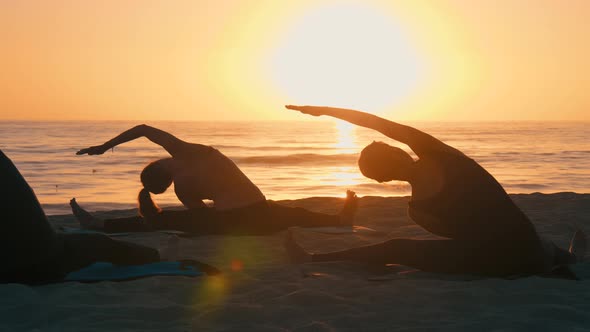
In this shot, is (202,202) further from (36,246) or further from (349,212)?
(36,246)

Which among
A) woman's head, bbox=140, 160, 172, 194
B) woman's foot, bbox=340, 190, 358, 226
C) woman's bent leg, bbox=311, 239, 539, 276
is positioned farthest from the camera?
woman's foot, bbox=340, 190, 358, 226

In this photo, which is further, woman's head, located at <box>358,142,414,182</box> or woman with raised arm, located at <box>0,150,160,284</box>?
woman's head, located at <box>358,142,414,182</box>

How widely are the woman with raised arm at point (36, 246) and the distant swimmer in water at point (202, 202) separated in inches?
49.7

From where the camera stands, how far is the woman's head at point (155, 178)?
6396 mm

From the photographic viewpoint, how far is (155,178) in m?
6.42

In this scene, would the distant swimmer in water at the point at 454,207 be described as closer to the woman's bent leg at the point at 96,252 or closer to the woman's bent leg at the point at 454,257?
the woman's bent leg at the point at 454,257

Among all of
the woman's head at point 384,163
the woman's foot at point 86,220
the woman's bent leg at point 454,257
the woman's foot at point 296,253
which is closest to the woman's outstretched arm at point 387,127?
the woman's head at point 384,163

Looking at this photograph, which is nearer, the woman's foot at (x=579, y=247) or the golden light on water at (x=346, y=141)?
the woman's foot at (x=579, y=247)

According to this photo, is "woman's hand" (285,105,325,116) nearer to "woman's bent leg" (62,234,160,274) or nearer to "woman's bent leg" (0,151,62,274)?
"woman's bent leg" (62,234,160,274)

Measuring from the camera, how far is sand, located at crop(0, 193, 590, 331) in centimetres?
394

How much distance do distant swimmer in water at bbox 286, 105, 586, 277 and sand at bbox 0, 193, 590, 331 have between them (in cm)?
16

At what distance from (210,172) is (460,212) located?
2809 mm

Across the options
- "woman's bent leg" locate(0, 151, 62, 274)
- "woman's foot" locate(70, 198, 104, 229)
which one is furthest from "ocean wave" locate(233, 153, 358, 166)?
"woman's bent leg" locate(0, 151, 62, 274)

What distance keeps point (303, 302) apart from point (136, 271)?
148 centimetres
